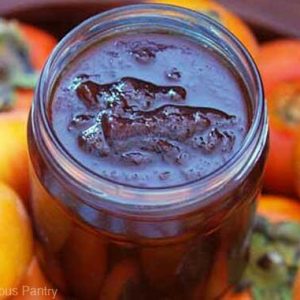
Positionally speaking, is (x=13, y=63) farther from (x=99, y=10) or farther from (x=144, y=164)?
(x=144, y=164)

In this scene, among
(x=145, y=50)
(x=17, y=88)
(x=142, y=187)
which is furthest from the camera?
(x=17, y=88)

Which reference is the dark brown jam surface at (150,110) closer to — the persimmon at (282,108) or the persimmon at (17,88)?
the persimmon at (17,88)

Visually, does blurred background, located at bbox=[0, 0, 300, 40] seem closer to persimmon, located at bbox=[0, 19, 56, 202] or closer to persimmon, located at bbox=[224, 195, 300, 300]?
persimmon, located at bbox=[0, 19, 56, 202]

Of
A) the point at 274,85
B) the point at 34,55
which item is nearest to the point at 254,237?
the point at 274,85

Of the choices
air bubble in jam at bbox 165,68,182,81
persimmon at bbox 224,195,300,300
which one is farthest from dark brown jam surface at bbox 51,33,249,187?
persimmon at bbox 224,195,300,300

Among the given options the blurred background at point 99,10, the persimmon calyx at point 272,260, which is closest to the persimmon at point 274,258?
the persimmon calyx at point 272,260

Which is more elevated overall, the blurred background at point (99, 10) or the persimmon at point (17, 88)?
the blurred background at point (99, 10)

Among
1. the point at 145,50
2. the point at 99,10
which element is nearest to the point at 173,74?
the point at 145,50
